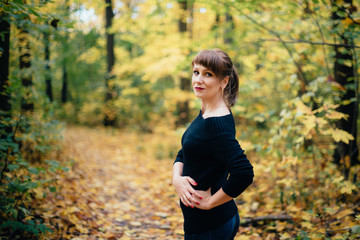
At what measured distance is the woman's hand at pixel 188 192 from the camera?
5.36ft

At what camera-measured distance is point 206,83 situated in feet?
5.52

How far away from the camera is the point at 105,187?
17.7 ft

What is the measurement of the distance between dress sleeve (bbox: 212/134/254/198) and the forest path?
7.91ft

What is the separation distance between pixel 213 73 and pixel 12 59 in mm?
4877

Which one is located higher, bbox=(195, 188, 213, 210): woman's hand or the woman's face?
the woman's face

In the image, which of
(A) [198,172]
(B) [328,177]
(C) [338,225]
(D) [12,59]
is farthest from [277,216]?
(D) [12,59]

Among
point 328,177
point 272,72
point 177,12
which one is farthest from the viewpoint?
point 177,12

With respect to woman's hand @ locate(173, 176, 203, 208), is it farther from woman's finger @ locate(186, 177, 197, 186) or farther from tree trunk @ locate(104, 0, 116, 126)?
tree trunk @ locate(104, 0, 116, 126)

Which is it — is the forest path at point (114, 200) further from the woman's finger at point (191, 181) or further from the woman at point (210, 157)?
the woman's finger at point (191, 181)

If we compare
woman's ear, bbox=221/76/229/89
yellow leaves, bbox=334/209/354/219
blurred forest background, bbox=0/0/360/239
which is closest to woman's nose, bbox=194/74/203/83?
woman's ear, bbox=221/76/229/89

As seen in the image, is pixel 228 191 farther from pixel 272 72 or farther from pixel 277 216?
pixel 272 72

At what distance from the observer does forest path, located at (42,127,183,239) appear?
347cm

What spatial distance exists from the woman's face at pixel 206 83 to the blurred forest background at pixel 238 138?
1.91 metres

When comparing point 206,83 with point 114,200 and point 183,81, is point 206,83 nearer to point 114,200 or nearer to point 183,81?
point 114,200
